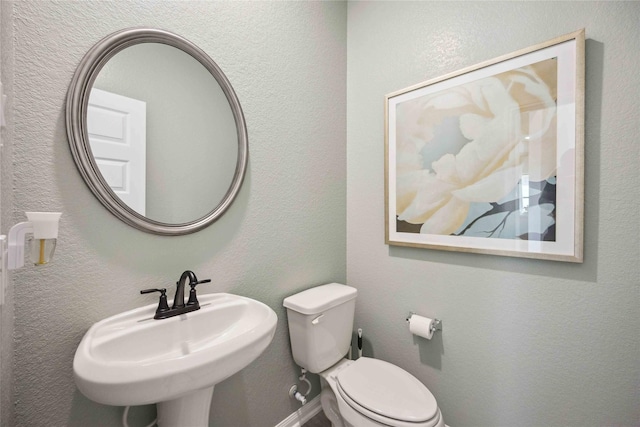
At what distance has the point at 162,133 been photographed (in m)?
1.04

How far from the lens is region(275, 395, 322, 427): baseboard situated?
1458 mm

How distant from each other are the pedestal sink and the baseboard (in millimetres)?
676

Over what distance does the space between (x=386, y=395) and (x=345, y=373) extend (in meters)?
0.22

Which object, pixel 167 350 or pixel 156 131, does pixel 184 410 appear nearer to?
pixel 167 350

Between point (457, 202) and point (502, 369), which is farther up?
point (457, 202)

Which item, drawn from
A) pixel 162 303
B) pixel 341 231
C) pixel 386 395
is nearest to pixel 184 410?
pixel 162 303

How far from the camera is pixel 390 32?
1.53 m

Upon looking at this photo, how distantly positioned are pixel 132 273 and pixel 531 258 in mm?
1560

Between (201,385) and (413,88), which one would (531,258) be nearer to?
(413,88)

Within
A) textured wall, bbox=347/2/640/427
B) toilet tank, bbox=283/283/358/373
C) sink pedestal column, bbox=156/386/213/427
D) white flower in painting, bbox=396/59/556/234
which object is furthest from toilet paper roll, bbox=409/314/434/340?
sink pedestal column, bbox=156/386/213/427

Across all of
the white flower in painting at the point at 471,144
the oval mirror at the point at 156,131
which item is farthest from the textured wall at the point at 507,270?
the oval mirror at the point at 156,131

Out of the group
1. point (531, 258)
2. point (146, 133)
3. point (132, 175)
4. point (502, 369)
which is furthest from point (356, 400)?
point (146, 133)

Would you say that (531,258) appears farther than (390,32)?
No

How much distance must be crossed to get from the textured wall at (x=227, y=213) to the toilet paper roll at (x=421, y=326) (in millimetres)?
517
